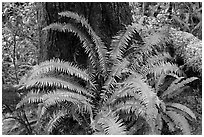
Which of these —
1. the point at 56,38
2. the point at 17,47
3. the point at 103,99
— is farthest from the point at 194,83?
the point at 17,47

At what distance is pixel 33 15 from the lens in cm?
534

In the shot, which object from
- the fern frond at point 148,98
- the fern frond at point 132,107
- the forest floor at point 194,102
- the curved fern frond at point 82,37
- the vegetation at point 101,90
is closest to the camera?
the fern frond at point 148,98

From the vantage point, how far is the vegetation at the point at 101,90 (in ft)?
10.3

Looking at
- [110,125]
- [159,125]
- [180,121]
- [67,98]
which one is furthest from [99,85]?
[180,121]

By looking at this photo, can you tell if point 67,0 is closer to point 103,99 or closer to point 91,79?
point 91,79

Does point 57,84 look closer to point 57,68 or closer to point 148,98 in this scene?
point 57,68

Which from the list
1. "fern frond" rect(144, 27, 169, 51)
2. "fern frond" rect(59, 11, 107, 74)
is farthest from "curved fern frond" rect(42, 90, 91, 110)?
"fern frond" rect(144, 27, 169, 51)

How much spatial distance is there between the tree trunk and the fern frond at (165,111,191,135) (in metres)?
1.12

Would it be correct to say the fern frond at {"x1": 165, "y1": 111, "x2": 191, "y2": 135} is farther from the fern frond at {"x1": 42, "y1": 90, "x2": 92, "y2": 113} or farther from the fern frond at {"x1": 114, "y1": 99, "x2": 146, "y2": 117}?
the fern frond at {"x1": 42, "y1": 90, "x2": 92, "y2": 113}

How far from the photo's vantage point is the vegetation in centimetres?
315

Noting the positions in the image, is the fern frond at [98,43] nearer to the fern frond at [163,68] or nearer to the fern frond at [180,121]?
the fern frond at [163,68]

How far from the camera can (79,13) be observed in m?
3.49

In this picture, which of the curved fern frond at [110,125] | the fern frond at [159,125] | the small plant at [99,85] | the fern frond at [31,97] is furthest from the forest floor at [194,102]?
the fern frond at [31,97]

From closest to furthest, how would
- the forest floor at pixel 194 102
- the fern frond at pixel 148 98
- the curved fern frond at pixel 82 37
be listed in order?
the fern frond at pixel 148 98 < the curved fern frond at pixel 82 37 < the forest floor at pixel 194 102
